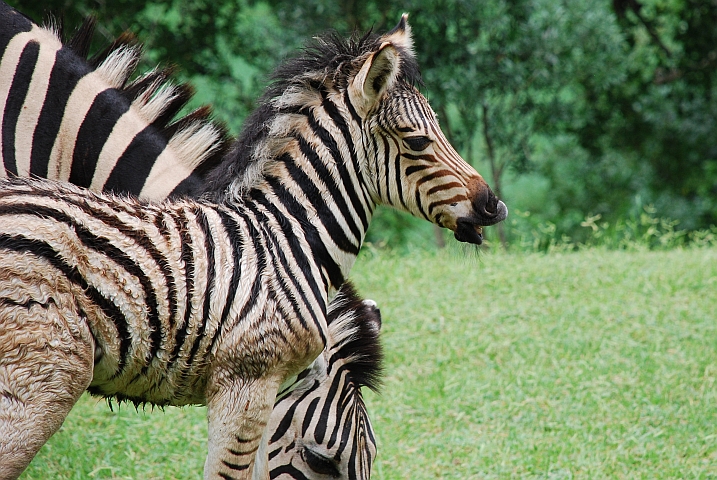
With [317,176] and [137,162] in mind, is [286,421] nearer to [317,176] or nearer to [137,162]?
[317,176]

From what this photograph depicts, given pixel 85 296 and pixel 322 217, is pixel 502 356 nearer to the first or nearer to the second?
pixel 322 217

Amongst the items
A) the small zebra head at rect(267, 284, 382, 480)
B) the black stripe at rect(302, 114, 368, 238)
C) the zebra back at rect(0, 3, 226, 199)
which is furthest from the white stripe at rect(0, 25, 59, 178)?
the small zebra head at rect(267, 284, 382, 480)

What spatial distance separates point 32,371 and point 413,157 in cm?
147

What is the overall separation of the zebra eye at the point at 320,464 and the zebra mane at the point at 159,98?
4.89 feet

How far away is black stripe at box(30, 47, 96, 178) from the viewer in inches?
159

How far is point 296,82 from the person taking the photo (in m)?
3.00

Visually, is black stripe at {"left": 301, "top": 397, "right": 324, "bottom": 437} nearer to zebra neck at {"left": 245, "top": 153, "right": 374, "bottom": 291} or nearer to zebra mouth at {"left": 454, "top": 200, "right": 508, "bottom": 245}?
zebra neck at {"left": 245, "top": 153, "right": 374, "bottom": 291}

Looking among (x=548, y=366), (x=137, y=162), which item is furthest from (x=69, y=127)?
(x=548, y=366)

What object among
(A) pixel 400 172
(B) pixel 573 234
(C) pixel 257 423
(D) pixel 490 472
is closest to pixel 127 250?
(C) pixel 257 423

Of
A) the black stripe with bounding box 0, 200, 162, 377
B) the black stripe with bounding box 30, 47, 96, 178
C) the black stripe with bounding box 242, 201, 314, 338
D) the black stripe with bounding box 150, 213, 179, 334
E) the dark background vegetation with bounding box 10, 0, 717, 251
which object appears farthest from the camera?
the dark background vegetation with bounding box 10, 0, 717, 251

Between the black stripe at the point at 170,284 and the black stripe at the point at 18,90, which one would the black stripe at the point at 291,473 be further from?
the black stripe at the point at 18,90

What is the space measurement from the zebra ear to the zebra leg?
1.24 meters

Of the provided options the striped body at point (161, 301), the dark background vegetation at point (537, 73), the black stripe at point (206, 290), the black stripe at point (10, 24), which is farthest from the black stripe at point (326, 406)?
the dark background vegetation at point (537, 73)

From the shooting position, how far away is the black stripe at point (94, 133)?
4.09 meters
